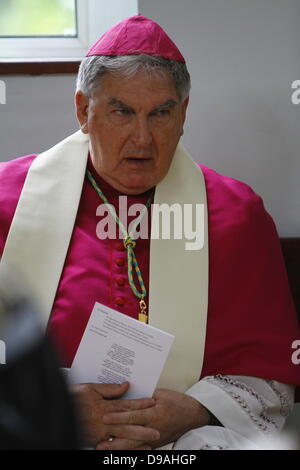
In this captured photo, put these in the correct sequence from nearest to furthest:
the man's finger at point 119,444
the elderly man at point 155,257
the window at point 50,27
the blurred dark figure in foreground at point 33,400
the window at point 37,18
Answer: the blurred dark figure in foreground at point 33,400 → the man's finger at point 119,444 → the elderly man at point 155,257 → the window at point 50,27 → the window at point 37,18

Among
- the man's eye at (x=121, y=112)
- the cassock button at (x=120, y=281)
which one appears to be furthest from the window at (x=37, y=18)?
the cassock button at (x=120, y=281)

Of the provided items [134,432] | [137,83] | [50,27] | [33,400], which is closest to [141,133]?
[137,83]

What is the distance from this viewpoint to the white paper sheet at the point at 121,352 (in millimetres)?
2316

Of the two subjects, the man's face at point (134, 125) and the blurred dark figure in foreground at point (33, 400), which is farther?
the man's face at point (134, 125)

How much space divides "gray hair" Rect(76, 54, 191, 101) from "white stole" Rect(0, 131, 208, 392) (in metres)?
0.33

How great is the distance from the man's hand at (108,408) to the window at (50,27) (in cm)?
193

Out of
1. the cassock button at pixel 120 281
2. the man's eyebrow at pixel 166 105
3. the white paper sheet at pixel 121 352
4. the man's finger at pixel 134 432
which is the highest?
the man's eyebrow at pixel 166 105

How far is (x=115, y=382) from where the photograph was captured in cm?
241

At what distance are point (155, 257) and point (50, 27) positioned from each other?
5.96 feet

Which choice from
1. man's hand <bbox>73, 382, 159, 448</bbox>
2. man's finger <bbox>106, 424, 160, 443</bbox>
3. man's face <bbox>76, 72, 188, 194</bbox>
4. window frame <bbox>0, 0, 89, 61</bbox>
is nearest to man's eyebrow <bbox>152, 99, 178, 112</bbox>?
man's face <bbox>76, 72, 188, 194</bbox>

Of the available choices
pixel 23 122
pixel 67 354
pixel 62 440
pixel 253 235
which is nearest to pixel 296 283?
pixel 253 235

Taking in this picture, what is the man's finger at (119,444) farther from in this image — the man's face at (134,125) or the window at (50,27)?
the window at (50,27)

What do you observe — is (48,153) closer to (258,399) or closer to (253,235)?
(253,235)

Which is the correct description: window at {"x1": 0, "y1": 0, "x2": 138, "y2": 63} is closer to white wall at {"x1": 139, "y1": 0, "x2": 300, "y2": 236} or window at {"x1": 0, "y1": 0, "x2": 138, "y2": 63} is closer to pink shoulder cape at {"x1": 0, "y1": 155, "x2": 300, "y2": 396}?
white wall at {"x1": 139, "y1": 0, "x2": 300, "y2": 236}
